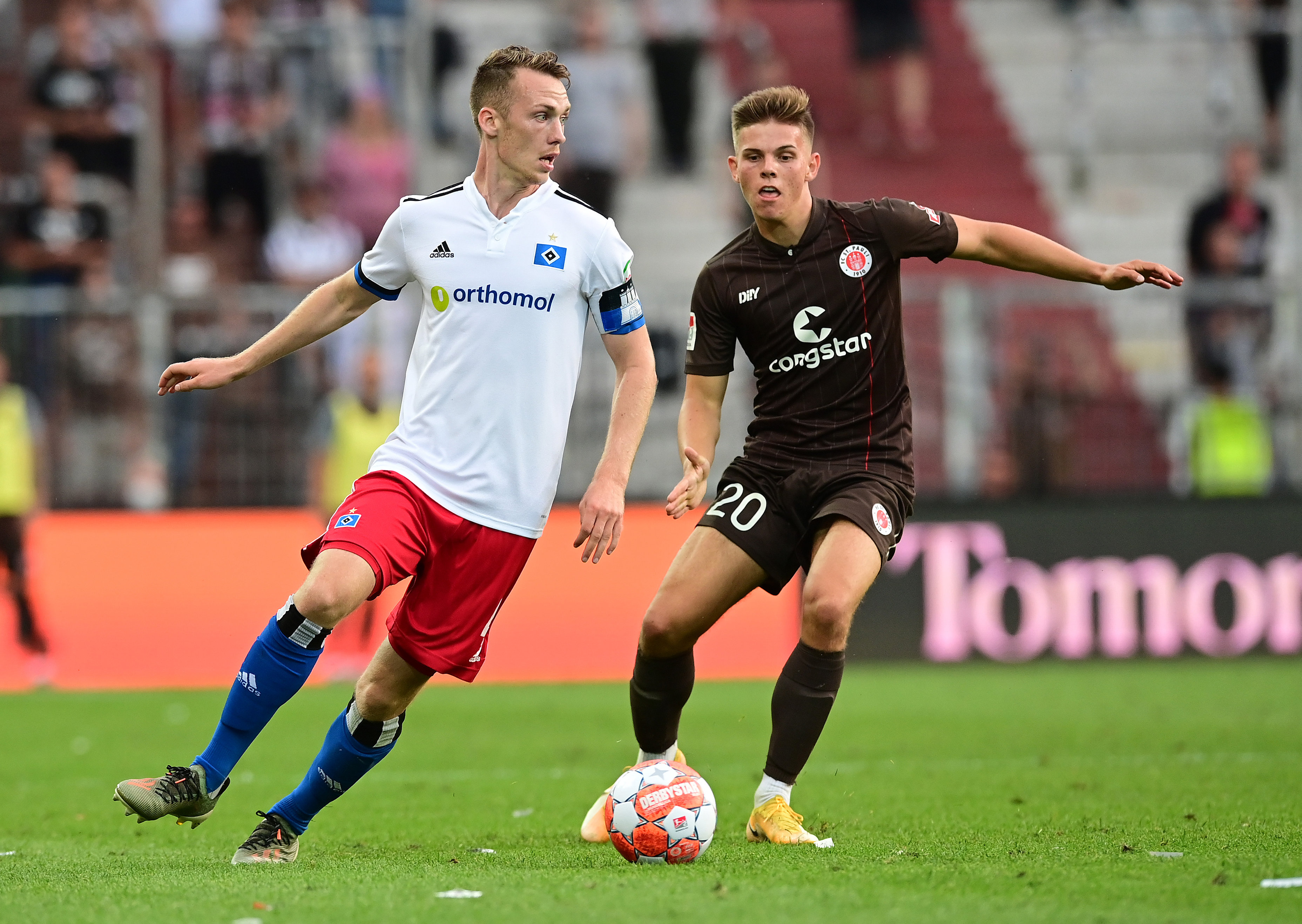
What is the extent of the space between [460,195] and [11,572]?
8.79 m

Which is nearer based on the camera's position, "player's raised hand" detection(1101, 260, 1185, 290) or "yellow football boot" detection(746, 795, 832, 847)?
"yellow football boot" detection(746, 795, 832, 847)

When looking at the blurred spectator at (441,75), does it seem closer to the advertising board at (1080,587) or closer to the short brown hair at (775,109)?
the advertising board at (1080,587)

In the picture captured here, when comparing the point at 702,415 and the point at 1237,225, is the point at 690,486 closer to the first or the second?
the point at 702,415

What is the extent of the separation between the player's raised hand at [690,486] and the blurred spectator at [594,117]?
10.6 metres

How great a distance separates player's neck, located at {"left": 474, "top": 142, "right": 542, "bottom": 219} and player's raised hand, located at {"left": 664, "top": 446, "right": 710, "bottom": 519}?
1098 millimetres

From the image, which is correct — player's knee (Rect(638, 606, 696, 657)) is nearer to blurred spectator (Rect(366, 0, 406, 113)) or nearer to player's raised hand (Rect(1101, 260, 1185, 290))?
player's raised hand (Rect(1101, 260, 1185, 290))

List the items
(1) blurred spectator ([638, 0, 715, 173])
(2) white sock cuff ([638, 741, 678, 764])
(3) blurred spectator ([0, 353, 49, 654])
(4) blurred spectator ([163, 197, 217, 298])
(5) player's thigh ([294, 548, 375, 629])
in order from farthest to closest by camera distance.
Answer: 1. (1) blurred spectator ([638, 0, 715, 173])
2. (4) blurred spectator ([163, 197, 217, 298])
3. (3) blurred spectator ([0, 353, 49, 654])
4. (2) white sock cuff ([638, 741, 678, 764])
5. (5) player's thigh ([294, 548, 375, 629])

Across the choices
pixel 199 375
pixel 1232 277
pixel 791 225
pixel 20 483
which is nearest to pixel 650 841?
pixel 199 375

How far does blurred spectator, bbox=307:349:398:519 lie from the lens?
1386cm

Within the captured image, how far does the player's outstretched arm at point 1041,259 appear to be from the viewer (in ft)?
20.2

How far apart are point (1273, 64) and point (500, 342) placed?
14.8 meters

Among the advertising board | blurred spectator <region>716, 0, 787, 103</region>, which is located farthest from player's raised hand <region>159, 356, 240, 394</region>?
blurred spectator <region>716, 0, 787, 103</region>

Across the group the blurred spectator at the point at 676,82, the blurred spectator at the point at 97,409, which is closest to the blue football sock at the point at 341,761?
the blurred spectator at the point at 97,409

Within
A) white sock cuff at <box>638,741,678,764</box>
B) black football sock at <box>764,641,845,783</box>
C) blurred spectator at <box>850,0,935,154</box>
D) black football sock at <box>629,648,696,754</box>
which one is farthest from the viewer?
blurred spectator at <box>850,0,935,154</box>
